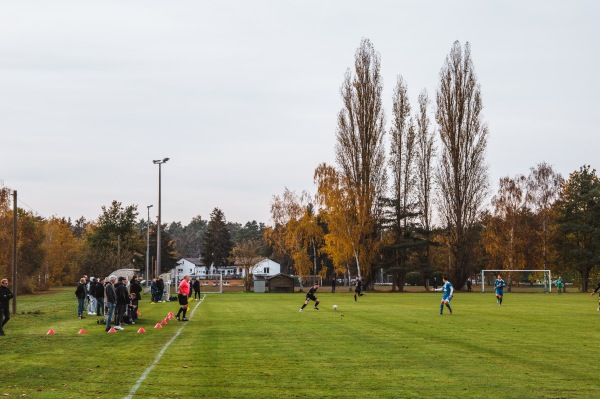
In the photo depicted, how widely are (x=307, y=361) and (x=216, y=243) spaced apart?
128277 millimetres

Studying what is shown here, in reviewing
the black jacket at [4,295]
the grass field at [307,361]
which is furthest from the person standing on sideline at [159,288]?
the black jacket at [4,295]

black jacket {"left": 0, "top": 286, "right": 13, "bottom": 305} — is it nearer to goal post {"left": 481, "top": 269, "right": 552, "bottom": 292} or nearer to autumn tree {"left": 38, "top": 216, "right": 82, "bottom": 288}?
goal post {"left": 481, "top": 269, "right": 552, "bottom": 292}

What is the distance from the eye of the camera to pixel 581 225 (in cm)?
7956

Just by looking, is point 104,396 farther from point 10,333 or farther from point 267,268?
point 267,268

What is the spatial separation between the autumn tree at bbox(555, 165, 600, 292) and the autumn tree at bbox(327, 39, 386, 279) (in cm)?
2194

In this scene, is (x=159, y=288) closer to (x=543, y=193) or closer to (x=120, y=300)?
(x=120, y=300)

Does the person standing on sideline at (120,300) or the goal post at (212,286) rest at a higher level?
the person standing on sideline at (120,300)

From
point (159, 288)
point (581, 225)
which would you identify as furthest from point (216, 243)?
point (159, 288)

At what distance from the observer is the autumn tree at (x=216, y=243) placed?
142375 mm

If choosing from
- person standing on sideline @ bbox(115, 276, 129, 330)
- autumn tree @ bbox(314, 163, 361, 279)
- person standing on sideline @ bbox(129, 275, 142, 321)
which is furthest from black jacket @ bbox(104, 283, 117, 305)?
autumn tree @ bbox(314, 163, 361, 279)

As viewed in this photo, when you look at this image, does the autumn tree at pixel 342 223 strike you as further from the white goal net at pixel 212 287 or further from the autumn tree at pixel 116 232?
the autumn tree at pixel 116 232

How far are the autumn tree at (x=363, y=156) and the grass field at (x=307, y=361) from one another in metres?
47.7

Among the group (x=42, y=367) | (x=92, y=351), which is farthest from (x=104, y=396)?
(x=92, y=351)

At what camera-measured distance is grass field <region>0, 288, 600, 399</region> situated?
12008 mm
